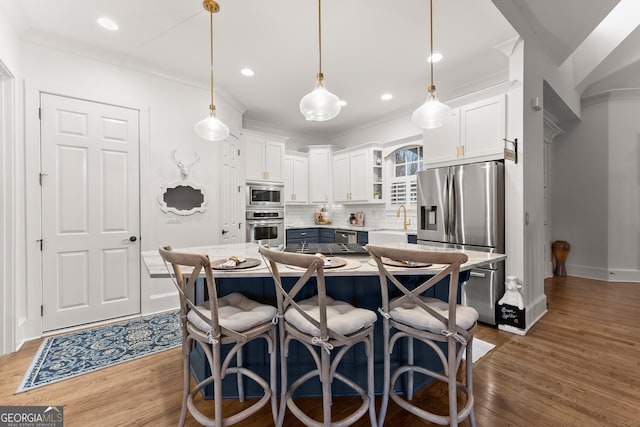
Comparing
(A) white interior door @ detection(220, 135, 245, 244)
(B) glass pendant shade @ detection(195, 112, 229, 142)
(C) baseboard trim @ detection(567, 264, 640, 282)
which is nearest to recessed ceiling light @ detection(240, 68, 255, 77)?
(A) white interior door @ detection(220, 135, 245, 244)

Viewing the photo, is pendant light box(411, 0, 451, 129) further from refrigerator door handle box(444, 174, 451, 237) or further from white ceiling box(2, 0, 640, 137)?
refrigerator door handle box(444, 174, 451, 237)

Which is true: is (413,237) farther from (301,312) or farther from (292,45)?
(301,312)

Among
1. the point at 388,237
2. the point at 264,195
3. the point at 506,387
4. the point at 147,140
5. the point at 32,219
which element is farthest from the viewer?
the point at 264,195

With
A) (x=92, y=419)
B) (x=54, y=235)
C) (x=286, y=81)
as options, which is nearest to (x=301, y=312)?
(x=92, y=419)

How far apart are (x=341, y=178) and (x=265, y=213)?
170cm

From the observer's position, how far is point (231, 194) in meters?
→ 4.24

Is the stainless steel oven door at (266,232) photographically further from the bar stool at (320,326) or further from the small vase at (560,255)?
the small vase at (560,255)

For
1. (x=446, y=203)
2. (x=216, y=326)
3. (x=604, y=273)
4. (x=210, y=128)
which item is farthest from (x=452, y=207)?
(x=604, y=273)

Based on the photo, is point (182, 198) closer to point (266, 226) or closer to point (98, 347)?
point (266, 226)

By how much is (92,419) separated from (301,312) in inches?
58.4

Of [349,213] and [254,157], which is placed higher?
[254,157]

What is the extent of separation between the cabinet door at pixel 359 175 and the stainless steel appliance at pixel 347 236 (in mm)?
620

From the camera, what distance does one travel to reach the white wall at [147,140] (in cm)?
278

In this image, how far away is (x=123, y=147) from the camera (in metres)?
3.26
